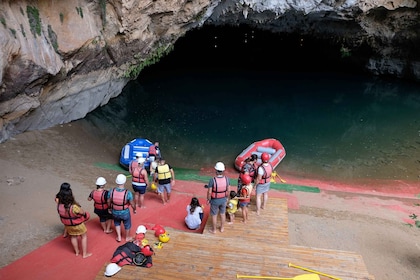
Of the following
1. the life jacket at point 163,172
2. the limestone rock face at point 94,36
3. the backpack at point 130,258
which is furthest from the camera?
the limestone rock face at point 94,36

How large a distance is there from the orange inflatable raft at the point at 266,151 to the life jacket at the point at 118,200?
6367 mm

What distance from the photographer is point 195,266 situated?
5.39 m

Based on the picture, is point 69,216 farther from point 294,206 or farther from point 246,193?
point 294,206

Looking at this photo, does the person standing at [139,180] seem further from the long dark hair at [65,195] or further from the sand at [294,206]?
the long dark hair at [65,195]

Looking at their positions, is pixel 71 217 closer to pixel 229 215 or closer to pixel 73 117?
pixel 229 215

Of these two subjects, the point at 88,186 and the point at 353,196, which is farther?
the point at 353,196

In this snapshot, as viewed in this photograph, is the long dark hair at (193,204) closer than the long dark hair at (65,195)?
No

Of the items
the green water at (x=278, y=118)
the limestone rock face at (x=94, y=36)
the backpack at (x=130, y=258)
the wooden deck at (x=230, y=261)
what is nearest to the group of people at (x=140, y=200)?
the wooden deck at (x=230, y=261)

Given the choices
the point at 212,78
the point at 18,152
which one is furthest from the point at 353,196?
the point at 212,78

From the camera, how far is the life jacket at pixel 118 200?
6262 millimetres

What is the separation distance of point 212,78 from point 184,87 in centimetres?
310

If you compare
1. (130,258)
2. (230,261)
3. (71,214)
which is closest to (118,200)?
(71,214)

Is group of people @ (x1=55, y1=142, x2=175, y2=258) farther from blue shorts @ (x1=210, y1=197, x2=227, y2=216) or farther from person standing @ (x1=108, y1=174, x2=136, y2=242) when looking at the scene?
blue shorts @ (x1=210, y1=197, x2=227, y2=216)

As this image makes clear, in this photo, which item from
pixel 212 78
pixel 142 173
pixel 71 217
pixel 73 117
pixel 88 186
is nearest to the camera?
pixel 71 217
